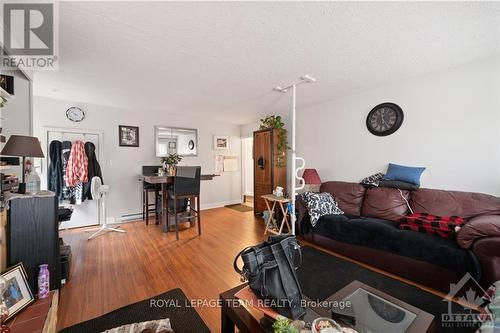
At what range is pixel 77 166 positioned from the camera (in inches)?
141

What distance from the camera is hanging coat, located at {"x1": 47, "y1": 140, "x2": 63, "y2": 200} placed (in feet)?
11.5

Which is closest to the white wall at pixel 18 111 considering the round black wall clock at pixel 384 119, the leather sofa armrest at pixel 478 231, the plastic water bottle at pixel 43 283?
the plastic water bottle at pixel 43 283

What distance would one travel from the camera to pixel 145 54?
6.88 feet

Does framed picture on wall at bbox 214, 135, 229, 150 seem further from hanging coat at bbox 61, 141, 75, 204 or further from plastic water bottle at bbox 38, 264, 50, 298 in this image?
plastic water bottle at bbox 38, 264, 50, 298

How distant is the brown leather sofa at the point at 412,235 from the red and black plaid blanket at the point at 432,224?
0.29ft

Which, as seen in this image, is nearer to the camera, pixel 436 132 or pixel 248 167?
pixel 436 132

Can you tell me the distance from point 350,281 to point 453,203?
59.9 inches

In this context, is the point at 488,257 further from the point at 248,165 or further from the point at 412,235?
the point at 248,165

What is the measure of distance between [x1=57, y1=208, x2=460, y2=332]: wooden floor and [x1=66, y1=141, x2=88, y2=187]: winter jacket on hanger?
36.6 inches

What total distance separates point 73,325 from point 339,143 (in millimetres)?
3981

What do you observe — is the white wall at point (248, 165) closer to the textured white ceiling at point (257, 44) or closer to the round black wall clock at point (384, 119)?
the textured white ceiling at point (257, 44)

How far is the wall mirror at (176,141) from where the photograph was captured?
4637 mm

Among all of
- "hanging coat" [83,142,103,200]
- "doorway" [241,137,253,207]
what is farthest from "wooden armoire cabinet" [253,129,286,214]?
"hanging coat" [83,142,103,200]

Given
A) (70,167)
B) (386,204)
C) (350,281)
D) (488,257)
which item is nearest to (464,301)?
(488,257)
